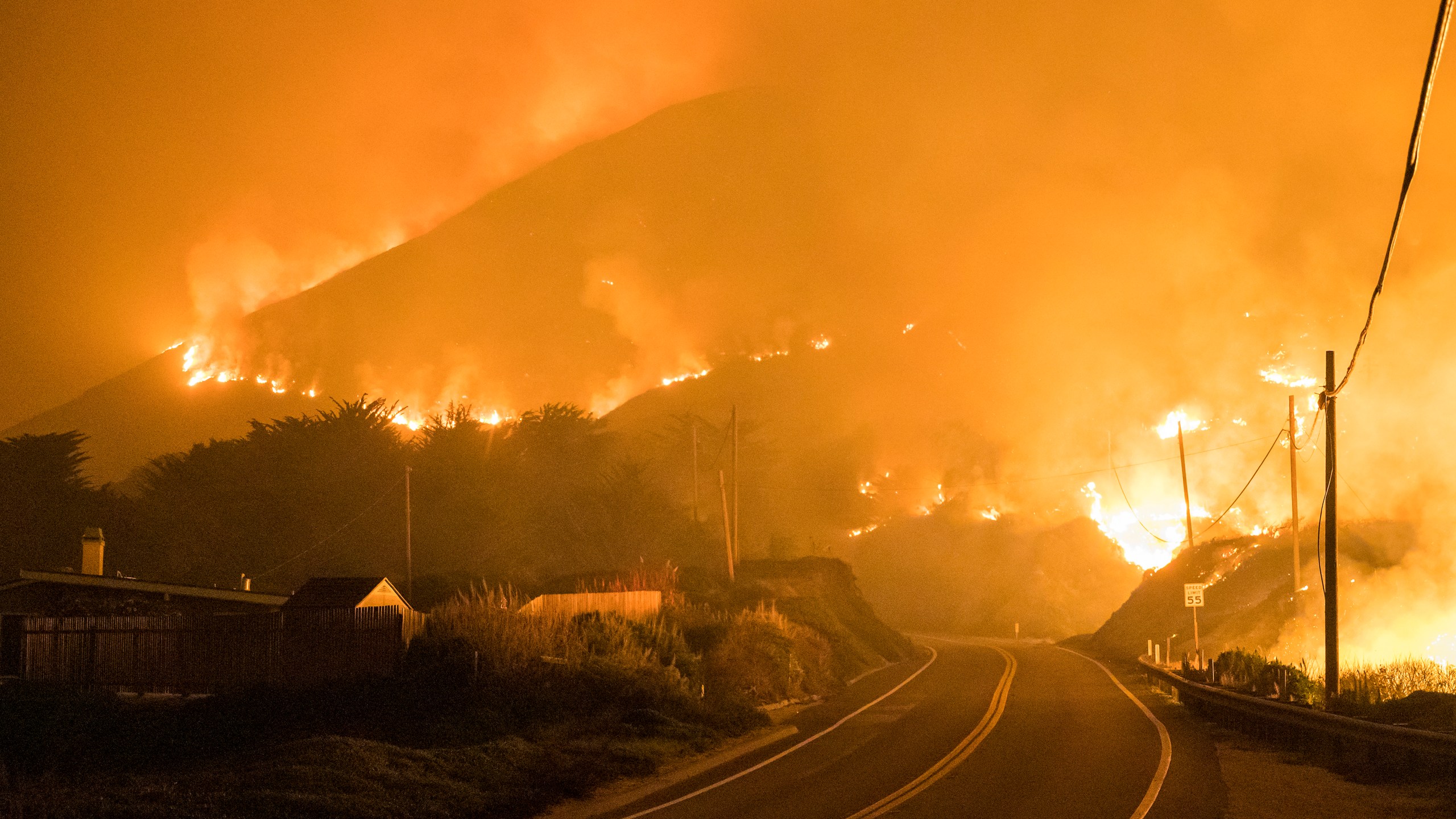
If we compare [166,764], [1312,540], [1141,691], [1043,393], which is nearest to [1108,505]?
[1043,393]

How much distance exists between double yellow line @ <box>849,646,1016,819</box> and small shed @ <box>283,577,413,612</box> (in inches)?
491

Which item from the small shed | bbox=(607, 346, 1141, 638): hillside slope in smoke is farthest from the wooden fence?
bbox=(607, 346, 1141, 638): hillside slope in smoke

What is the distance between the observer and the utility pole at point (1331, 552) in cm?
1970

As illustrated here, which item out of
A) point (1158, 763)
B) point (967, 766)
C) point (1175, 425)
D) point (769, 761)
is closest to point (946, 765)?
point (967, 766)

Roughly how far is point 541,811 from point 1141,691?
72.6 feet

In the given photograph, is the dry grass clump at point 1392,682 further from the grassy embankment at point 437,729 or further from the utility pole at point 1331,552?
the grassy embankment at point 437,729

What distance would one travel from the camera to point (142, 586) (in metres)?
27.6

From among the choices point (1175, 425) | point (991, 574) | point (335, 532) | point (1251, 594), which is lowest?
point (1251, 594)

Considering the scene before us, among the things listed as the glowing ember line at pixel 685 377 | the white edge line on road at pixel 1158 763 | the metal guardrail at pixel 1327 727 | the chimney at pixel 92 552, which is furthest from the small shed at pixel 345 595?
the glowing ember line at pixel 685 377

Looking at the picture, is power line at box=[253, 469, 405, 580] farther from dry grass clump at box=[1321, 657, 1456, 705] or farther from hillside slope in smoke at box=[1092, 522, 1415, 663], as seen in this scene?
dry grass clump at box=[1321, 657, 1456, 705]

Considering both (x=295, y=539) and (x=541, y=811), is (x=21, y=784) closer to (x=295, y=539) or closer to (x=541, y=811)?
(x=541, y=811)

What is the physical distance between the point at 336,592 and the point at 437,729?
8749 millimetres

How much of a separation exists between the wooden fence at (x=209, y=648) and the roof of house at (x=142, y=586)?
9.08 feet

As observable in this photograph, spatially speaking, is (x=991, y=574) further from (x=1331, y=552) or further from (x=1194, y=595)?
(x=1331, y=552)
